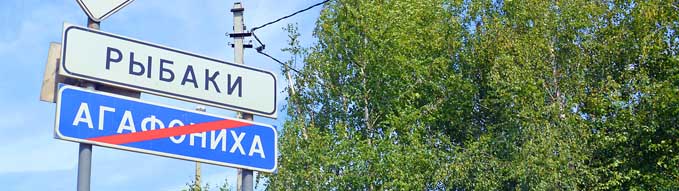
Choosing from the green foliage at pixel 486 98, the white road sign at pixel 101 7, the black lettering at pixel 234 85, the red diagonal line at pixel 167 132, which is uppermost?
the green foliage at pixel 486 98

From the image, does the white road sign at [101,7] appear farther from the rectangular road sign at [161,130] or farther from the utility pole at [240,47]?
the utility pole at [240,47]

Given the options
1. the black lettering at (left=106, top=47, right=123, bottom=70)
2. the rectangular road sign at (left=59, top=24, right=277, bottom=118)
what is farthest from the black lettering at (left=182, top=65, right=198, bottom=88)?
the black lettering at (left=106, top=47, right=123, bottom=70)

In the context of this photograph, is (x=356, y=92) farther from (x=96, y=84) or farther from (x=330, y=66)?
(x=96, y=84)

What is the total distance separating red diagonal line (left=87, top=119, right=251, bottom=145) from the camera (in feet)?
16.0

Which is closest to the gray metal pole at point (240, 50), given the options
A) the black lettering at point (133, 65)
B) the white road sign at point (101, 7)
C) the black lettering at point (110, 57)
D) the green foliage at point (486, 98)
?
the black lettering at point (133, 65)

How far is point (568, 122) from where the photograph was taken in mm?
21141

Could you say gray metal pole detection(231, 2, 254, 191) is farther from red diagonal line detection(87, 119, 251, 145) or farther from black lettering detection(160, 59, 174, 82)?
black lettering detection(160, 59, 174, 82)

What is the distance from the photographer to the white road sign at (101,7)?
5.04 meters

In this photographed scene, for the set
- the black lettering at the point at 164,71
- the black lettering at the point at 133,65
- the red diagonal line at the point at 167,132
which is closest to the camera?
the red diagonal line at the point at 167,132

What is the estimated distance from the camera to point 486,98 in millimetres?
24969

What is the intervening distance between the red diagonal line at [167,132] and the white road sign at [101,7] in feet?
2.26

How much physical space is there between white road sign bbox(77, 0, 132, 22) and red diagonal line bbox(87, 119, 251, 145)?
688 millimetres

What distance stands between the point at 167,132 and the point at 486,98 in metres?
20.5

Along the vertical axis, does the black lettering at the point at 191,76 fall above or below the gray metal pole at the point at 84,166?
above
